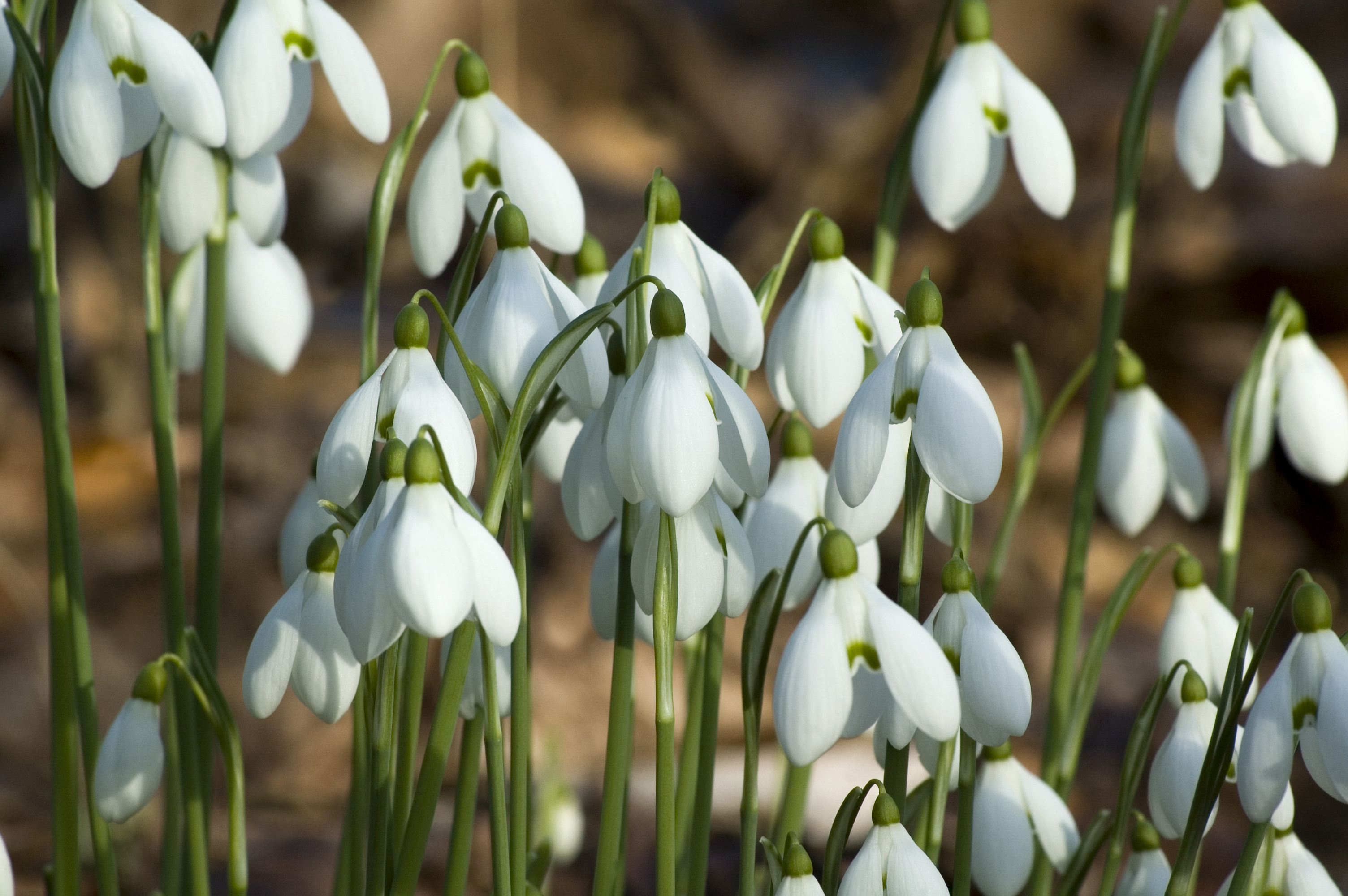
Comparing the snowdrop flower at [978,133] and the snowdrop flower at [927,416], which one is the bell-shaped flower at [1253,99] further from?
the snowdrop flower at [927,416]

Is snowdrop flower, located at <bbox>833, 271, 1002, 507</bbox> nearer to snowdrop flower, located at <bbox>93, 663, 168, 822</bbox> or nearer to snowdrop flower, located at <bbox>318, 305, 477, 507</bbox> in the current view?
snowdrop flower, located at <bbox>318, 305, 477, 507</bbox>

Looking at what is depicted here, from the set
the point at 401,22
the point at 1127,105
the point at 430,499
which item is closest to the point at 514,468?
the point at 430,499

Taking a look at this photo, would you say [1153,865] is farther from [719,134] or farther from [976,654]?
[719,134]

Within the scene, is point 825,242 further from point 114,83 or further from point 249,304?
point 249,304

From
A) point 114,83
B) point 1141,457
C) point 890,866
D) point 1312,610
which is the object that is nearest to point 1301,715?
point 1312,610

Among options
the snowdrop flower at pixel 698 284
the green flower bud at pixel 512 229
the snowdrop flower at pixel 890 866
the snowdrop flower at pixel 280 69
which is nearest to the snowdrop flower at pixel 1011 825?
the snowdrop flower at pixel 890 866
